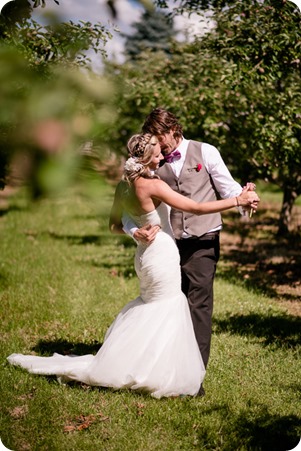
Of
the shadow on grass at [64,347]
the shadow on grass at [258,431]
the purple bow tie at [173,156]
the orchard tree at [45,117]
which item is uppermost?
the purple bow tie at [173,156]

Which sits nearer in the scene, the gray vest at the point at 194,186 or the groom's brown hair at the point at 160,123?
the groom's brown hair at the point at 160,123

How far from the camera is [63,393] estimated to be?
4.31m

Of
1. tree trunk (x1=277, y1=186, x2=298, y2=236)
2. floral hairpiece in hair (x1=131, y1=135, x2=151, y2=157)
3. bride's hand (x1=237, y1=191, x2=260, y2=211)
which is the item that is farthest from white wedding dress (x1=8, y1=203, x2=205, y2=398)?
tree trunk (x1=277, y1=186, x2=298, y2=236)

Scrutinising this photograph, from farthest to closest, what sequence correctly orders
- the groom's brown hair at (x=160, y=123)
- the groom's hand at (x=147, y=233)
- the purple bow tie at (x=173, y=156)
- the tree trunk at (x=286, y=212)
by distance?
the tree trunk at (x=286, y=212) → the purple bow tie at (x=173, y=156) → the groom's hand at (x=147, y=233) → the groom's brown hair at (x=160, y=123)

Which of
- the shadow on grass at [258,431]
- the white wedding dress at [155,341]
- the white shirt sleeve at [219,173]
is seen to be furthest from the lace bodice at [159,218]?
the shadow on grass at [258,431]

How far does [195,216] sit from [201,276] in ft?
1.51

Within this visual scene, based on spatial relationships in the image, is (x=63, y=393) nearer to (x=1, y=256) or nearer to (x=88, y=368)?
(x=88, y=368)

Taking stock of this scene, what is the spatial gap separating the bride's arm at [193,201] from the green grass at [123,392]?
23.6 inches

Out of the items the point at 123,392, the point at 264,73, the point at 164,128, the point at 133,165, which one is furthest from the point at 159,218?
the point at 264,73

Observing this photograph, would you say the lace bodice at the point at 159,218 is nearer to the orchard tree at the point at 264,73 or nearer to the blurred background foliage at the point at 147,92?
the blurred background foliage at the point at 147,92

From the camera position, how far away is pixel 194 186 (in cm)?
427

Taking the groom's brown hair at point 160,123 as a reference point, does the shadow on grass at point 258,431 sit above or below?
below

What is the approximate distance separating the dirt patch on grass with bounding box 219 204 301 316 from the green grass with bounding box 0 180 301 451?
593 millimetres

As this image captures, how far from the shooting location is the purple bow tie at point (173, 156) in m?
4.29
